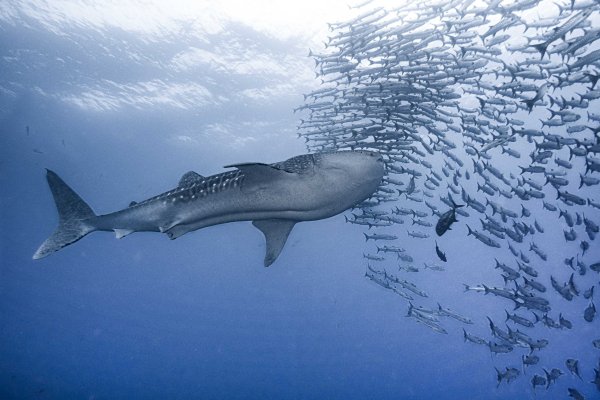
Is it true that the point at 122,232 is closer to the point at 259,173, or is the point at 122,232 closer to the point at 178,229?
the point at 178,229

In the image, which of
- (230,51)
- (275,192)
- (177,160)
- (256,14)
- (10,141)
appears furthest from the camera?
(177,160)

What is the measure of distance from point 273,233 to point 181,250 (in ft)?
387

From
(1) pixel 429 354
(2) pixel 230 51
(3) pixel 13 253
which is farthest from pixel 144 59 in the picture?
(1) pixel 429 354

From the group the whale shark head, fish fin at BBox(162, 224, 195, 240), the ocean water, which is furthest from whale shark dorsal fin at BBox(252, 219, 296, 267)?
the ocean water

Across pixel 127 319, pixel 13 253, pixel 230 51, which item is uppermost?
pixel 230 51

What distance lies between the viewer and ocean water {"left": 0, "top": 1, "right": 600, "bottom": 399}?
2159 cm

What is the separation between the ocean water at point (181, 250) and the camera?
850 inches

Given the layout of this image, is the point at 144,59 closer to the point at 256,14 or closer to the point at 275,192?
the point at 256,14

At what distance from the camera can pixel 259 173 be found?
13.8 ft

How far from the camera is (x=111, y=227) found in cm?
564

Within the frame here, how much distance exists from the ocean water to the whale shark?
632 inches

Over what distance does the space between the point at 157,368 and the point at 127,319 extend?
7675 centimetres

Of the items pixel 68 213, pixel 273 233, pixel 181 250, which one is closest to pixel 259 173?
pixel 273 233

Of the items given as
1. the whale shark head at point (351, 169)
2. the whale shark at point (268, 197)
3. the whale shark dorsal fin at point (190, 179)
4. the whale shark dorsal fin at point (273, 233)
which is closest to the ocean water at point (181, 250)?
the whale shark dorsal fin at point (190, 179)
